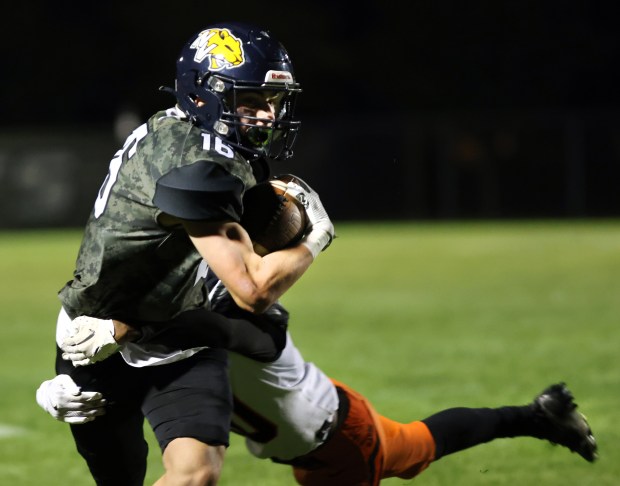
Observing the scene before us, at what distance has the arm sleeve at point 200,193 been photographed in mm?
3646

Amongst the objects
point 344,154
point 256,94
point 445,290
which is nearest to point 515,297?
point 445,290

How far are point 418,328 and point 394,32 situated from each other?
21.1 meters

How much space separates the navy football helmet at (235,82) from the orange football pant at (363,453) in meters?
1.05

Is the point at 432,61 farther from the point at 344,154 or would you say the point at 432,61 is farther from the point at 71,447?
the point at 71,447

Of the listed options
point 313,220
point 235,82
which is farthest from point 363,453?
point 235,82

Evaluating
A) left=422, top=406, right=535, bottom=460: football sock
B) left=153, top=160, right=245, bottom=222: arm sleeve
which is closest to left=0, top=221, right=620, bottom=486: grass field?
left=422, top=406, right=535, bottom=460: football sock

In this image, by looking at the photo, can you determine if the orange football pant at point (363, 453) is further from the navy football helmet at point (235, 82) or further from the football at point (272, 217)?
the navy football helmet at point (235, 82)

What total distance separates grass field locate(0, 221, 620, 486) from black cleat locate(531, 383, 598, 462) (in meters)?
0.32

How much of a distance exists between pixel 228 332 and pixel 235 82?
0.81 metres

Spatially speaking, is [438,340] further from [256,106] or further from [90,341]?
[90,341]

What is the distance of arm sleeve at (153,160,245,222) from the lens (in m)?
3.65

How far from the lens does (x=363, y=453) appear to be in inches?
179

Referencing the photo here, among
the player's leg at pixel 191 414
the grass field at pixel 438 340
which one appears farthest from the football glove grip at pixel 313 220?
the grass field at pixel 438 340

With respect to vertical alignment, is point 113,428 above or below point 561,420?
above
